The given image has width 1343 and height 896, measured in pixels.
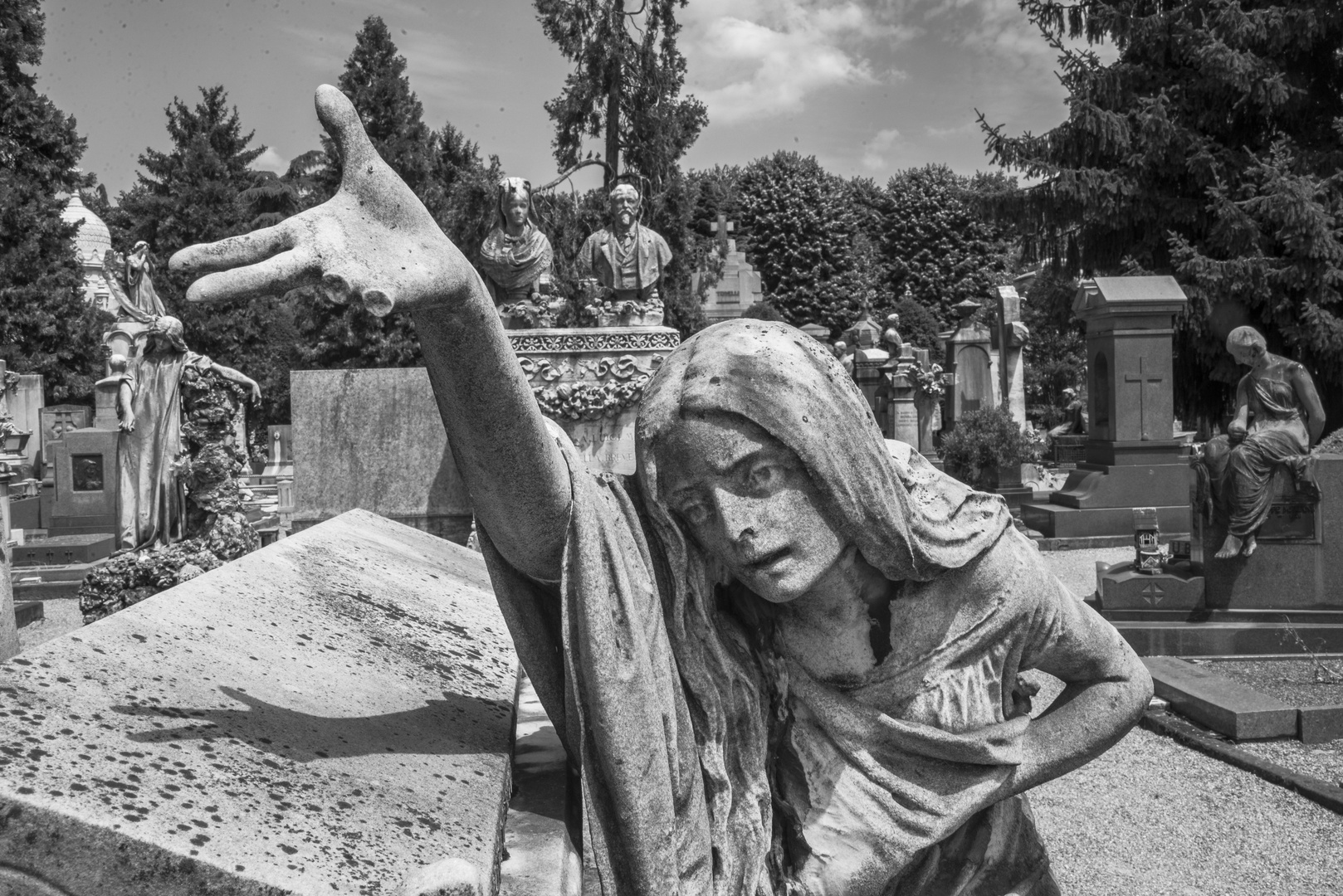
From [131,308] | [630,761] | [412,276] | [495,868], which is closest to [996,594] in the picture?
[630,761]

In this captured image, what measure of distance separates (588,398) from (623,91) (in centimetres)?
1394

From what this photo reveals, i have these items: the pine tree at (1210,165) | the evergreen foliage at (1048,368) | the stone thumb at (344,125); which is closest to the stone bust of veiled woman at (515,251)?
the stone thumb at (344,125)

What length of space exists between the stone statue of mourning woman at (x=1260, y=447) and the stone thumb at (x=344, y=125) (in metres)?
7.77

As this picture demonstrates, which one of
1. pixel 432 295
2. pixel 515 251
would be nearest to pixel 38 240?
pixel 515 251

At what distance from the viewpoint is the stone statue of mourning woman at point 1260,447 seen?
24.9ft

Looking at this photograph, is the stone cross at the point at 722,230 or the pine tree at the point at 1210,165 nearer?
the pine tree at the point at 1210,165

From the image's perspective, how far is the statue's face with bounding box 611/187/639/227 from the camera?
1144cm

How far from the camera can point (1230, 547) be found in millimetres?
7695

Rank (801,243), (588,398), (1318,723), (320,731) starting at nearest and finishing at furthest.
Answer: (320,731), (1318,723), (588,398), (801,243)

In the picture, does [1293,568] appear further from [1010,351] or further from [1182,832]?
[1010,351]

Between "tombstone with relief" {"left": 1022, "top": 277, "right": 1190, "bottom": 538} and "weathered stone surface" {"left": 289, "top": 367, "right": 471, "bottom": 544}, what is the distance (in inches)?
347

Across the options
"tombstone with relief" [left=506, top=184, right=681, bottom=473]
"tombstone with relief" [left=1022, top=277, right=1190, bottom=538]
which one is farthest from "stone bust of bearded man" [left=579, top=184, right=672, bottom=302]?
"tombstone with relief" [left=1022, top=277, right=1190, bottom=538]

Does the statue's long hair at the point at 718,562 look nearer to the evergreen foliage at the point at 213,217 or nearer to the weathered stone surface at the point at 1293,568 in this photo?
the weathered stone surface at the point at 1293,568

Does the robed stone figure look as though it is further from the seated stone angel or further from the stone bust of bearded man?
the seated stone angel
